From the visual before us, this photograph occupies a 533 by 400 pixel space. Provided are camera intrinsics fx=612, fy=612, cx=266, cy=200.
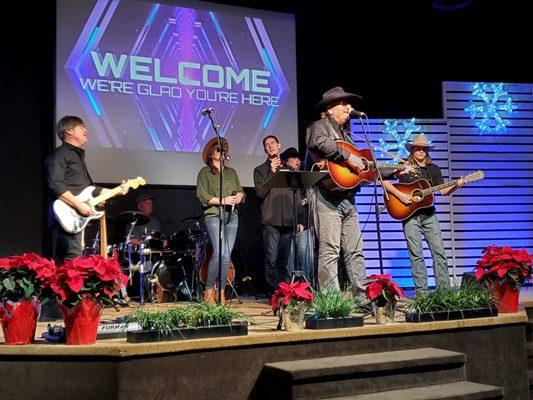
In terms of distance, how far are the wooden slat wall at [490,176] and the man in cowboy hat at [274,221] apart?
3.35 metres

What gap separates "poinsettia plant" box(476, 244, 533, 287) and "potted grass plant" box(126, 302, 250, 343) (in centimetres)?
234

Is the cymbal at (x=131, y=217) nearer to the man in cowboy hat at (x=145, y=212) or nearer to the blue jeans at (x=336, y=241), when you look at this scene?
the man in cowboy hat at (x=145, y=212)

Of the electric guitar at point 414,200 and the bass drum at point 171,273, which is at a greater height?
the electric guitar at point 414,200

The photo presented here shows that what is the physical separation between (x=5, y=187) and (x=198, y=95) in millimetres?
2834

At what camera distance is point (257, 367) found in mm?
3963

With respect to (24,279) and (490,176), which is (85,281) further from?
(490,176)

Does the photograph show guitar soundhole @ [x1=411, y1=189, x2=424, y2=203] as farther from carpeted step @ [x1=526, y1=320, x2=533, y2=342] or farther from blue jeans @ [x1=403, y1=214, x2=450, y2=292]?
carpeted step @ [x1=526, y1=320, x2=533, y2=342]

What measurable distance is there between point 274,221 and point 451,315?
3388 millimetres

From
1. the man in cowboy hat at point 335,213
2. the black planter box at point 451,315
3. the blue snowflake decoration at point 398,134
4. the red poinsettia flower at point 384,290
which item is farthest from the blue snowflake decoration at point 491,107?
the red poinsettia flower at point 384,290

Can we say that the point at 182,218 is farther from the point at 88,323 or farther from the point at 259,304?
the point at 88,323

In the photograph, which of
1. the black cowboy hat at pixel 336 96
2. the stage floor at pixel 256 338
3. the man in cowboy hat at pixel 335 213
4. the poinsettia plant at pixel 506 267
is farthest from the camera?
the black cowboy hat at pixel 336 96

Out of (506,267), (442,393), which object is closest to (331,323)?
(442,393)

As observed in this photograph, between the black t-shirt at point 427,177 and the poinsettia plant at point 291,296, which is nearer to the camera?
the poinsettia plant at point 291,296

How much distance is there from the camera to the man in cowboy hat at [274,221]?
771cm
